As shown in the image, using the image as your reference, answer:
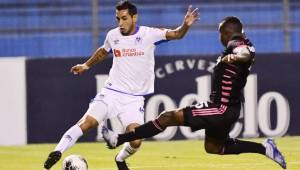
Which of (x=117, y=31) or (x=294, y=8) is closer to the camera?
(x=117, y=31)

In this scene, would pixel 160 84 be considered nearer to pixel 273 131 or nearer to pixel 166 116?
pixel 273 131

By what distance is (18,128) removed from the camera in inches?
603

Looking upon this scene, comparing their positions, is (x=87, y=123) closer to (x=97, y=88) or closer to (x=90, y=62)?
(x=90, y=62)

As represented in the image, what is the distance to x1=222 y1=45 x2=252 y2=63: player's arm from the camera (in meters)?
8.37

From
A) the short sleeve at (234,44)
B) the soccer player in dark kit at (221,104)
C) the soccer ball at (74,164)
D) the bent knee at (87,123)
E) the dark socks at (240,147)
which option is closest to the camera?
the short sleeve at (234,44)

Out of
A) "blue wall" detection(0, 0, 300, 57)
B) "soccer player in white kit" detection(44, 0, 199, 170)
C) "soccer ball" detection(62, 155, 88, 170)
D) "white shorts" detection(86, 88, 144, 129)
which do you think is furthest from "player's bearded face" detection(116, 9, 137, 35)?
"blue wall" detection(0, 0, 300, 57)

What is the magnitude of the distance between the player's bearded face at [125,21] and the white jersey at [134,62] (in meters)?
0.08

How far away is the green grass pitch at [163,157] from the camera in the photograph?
10914mm

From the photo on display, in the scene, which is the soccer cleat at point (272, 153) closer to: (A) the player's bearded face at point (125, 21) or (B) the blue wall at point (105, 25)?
(A) the player's bearded face at point (125, 21)

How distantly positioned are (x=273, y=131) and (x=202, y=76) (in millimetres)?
1535

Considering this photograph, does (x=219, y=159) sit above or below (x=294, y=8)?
below

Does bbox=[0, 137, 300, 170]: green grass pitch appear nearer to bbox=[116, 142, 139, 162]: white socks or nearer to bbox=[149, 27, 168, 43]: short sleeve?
bbox=[116, 142, 139, 162]: white socks

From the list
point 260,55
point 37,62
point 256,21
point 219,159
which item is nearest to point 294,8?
point 256,21

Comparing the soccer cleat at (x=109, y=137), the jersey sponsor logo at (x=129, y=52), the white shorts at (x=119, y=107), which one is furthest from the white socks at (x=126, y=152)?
the jersey sponsor logo at (x=129, y=52)
